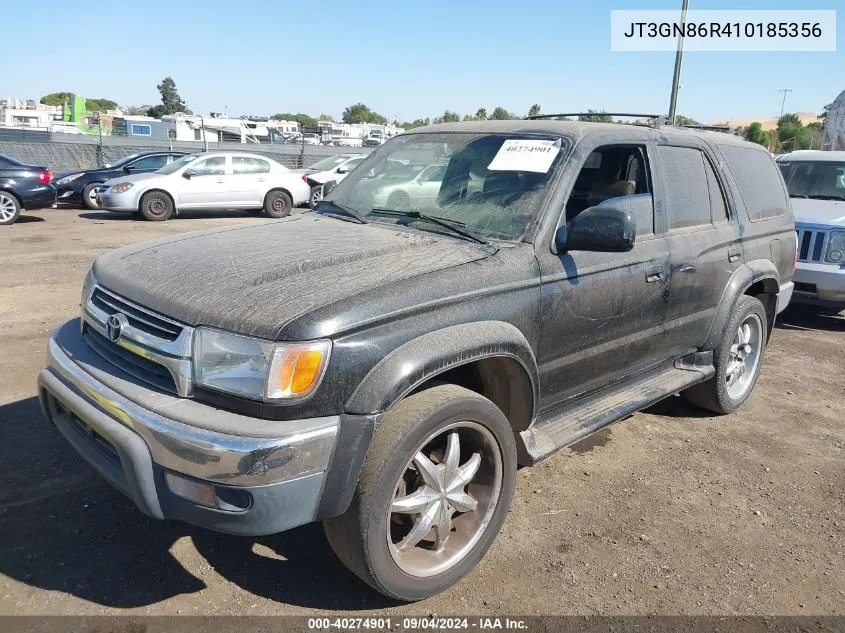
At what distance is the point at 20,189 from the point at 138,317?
13137 millimetres

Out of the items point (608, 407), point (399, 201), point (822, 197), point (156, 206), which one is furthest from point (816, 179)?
point (156, 206)

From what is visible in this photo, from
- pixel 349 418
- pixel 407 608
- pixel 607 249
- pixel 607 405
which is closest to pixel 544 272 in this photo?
pixel 607 249

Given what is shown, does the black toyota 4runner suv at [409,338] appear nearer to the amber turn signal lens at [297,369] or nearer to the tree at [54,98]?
the amber turn signal lens at [297,369]

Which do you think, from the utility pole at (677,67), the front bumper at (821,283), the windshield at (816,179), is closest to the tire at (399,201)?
the front bumper at (821,283)

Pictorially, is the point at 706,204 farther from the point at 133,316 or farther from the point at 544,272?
the point at 133,316

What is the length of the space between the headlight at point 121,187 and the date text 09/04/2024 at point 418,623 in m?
13.7

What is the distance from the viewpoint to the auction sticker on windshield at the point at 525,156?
3.48 meters

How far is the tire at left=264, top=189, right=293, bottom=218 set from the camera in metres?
16.1

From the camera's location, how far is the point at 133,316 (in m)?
2.72

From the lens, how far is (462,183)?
11.9 feet

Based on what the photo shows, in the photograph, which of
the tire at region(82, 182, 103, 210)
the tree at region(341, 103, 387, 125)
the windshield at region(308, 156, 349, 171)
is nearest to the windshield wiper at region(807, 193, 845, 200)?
the windshield at region(308, 156, 349, 171)

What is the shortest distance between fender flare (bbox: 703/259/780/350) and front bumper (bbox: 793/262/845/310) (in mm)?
2938

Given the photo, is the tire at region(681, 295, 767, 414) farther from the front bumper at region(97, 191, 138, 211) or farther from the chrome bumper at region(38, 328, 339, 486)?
the front bumper at region(97, 191, 138, 211)

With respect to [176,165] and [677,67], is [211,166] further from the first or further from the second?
[677,67]
